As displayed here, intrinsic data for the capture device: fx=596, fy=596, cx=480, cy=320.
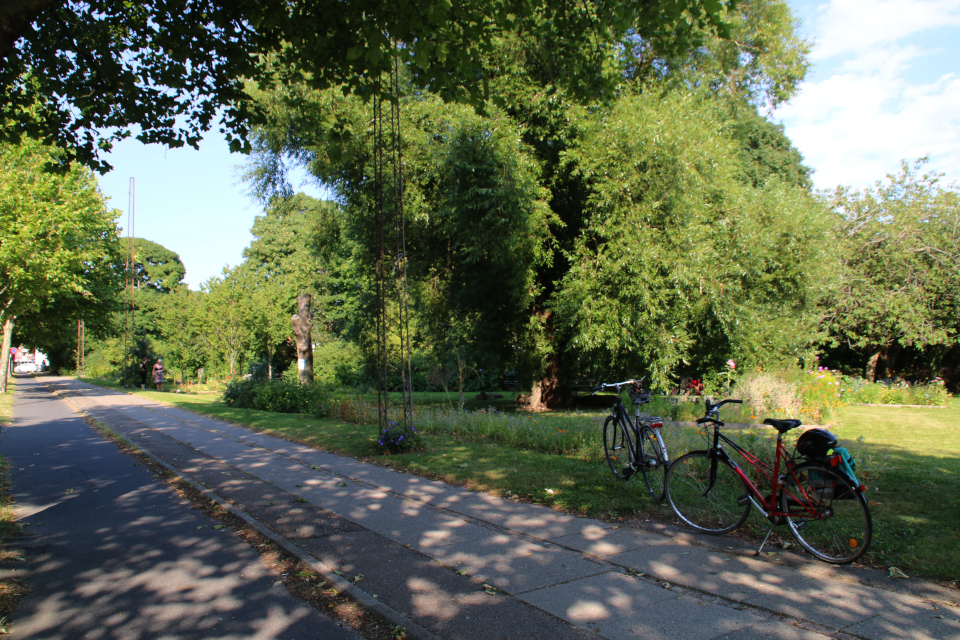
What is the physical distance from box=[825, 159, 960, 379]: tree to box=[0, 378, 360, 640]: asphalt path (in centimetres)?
2298

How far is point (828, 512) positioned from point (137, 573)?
552 cm

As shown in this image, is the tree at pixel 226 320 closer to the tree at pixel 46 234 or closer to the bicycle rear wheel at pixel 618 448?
the tree at pixel 46 234

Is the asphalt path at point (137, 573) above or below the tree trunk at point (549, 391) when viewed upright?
below

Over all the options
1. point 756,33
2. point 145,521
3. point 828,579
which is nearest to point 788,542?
point 828,579

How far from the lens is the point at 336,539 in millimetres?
5480

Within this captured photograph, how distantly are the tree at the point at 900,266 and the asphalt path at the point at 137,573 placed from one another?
22984mm

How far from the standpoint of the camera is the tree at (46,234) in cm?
2567

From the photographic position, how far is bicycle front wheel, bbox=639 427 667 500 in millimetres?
6484

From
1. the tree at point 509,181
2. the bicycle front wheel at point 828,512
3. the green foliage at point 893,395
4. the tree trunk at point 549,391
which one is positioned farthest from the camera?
the tree trunk at point 549,391

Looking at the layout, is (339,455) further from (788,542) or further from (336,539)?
(788,542)

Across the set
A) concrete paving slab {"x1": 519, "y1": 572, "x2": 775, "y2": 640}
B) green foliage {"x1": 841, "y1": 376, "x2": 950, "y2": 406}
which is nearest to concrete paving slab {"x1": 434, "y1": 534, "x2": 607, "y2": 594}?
concrete paving slab {"x1": 519, "y1": 572, "x2": 775, "y2": 640}

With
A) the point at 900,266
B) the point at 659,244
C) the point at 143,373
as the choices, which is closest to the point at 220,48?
the point at 659,244

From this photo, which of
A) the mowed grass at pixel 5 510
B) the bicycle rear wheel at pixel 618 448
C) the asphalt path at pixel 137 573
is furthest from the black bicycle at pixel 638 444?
the mowed grass at pixel 5 510

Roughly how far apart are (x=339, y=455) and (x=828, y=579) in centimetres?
752
